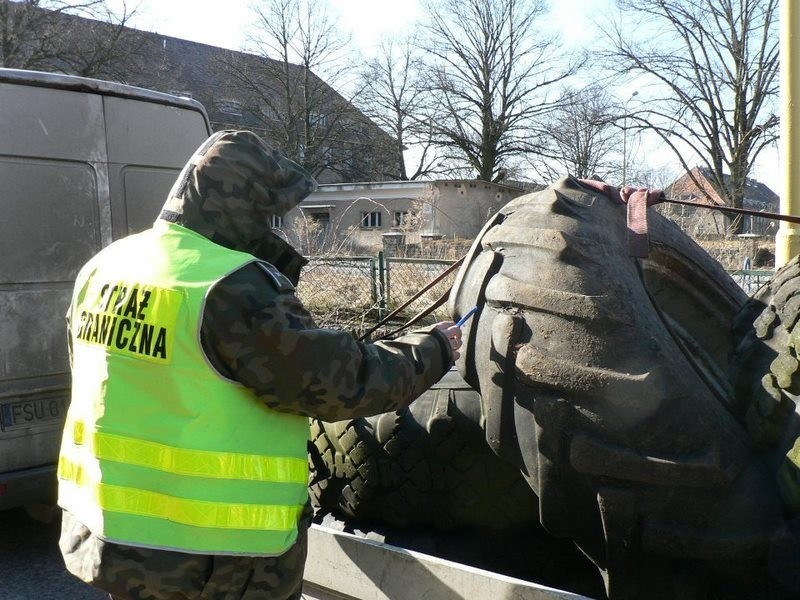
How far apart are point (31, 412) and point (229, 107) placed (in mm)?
40696

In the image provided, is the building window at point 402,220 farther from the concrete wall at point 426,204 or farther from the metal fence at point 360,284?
the metal fence at point 360,284

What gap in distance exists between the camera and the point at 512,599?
1.92m

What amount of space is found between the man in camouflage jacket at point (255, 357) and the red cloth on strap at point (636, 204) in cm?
70

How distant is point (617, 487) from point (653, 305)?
54cm

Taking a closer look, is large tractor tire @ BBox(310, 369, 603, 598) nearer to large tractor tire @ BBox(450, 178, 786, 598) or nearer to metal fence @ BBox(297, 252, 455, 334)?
large tractor tire @ BBox(450, 178, 786, 598)

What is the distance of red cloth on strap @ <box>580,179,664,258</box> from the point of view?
2295mm

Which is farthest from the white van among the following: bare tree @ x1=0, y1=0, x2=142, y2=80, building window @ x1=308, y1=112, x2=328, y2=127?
building window @ x1=308, y1=112, x2=328, y2=127

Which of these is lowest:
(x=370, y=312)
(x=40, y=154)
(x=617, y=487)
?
(x=370, y=312)

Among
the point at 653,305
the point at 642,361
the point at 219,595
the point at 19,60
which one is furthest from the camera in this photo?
the point at 19,60

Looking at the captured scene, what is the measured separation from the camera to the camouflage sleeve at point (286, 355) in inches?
69.2

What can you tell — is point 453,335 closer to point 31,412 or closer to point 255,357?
point 255,357

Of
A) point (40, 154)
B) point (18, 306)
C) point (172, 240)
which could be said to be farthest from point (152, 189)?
point (172, 240)

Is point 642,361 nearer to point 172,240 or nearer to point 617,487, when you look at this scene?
point 617,487

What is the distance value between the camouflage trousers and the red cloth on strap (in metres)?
1.36
